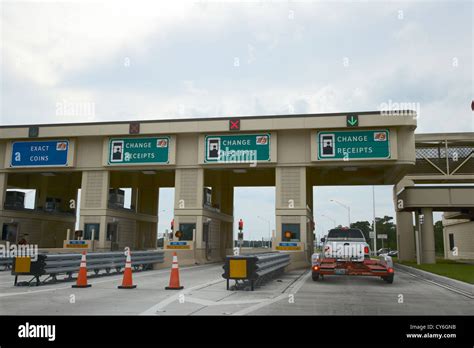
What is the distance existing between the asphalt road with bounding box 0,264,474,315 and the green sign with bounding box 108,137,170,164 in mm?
18525

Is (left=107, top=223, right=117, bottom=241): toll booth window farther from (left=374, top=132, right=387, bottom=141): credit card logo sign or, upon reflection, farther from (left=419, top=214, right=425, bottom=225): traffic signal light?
(left=419, top=214, right=425, bottom=225): traffic signal light

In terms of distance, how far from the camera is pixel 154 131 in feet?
104

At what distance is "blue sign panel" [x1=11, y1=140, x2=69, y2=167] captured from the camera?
3303cm

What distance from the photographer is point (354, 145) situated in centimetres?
2919

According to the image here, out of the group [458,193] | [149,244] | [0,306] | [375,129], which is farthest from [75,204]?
[0,306]

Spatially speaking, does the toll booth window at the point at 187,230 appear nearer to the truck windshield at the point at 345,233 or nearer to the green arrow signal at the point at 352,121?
the green arrow signal at the point at 352,121

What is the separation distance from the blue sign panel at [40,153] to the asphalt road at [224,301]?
20.7 meters

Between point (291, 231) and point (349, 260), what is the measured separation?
14151 millimetres

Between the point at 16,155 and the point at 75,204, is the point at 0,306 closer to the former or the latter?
the point at 16,155

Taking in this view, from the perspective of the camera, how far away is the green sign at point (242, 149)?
A: 30531mm

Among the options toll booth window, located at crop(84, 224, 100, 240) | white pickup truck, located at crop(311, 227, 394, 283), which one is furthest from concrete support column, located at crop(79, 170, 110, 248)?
white pickup truck, located at crop(311, 227, 394, 283)

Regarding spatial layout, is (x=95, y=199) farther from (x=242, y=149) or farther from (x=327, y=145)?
(x=327, y=145)

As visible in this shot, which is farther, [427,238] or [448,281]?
[427,238]

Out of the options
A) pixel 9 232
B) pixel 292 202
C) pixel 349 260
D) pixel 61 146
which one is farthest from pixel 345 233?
pixel 9 232
